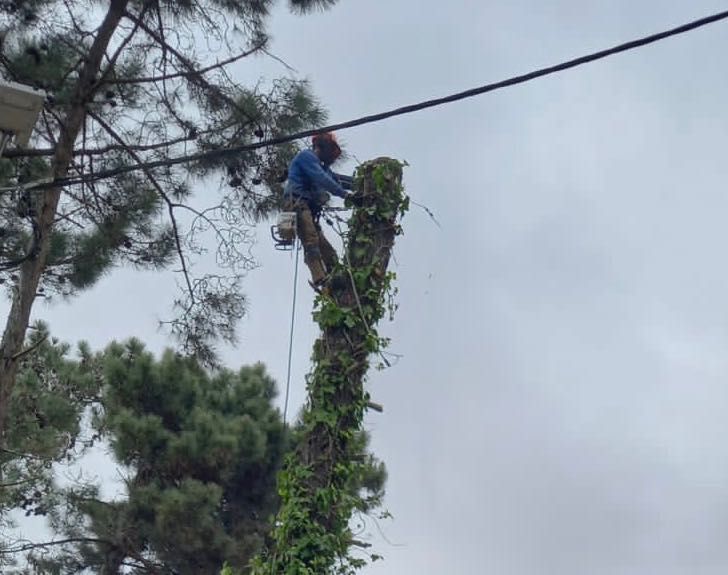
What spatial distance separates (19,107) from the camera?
6.41m

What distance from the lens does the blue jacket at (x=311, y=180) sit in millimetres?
7594

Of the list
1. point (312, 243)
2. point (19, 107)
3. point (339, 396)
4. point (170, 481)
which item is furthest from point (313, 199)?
point (170, 481)

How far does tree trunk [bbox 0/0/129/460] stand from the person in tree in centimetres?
156

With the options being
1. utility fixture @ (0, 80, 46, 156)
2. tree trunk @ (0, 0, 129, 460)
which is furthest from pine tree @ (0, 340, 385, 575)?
utility fixture @ (0, 80, 46, 156)

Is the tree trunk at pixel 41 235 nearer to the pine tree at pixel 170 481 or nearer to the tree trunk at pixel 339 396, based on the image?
the tree trunk at pixel 339 396

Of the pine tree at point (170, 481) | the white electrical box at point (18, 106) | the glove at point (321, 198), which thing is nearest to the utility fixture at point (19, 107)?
the white electrical box at point (18, 106)

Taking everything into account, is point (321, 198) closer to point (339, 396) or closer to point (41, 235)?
point (339, 396)

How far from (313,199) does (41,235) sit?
1.80 metres

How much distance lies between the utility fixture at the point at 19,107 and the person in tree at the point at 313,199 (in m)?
1.64

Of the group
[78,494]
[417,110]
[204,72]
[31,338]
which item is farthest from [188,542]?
[417,110]

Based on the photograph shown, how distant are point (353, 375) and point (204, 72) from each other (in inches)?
103

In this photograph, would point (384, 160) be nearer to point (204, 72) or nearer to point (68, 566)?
point (204, 72)

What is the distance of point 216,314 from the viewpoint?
29.2 ft

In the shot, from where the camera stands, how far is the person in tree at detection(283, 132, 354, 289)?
299 inches
